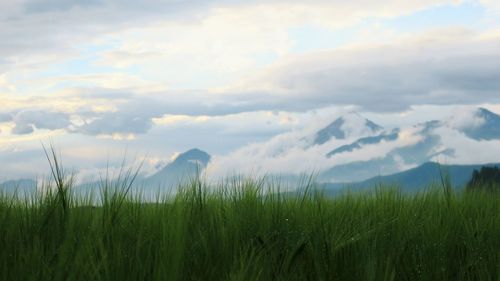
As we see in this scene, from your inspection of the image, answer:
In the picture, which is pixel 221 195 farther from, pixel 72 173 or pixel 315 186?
pixel 72 173

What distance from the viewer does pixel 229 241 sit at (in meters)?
3.09

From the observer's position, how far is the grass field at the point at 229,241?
250cm

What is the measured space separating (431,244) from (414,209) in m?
0.82

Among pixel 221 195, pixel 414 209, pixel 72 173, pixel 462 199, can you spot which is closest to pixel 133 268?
pixel 72 173

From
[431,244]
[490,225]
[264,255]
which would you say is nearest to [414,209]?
[490,225]

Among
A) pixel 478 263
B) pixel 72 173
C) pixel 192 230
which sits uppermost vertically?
pixel 72 173

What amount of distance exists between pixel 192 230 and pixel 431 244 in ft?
4.41

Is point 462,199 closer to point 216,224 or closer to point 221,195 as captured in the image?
point 221,195

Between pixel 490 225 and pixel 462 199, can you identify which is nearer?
pixel 490 225

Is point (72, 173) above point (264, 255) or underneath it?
above

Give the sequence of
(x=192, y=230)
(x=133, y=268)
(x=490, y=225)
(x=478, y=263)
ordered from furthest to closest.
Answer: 1. (x=490, y=225)
2. (x=478, y=263)
3. (x=192, y=230)
4. (x=133, y=268)

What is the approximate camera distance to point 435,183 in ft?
17.7

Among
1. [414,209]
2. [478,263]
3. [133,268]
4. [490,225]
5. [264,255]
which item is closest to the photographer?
[133,268]

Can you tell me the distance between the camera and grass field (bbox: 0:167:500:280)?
2.50m
